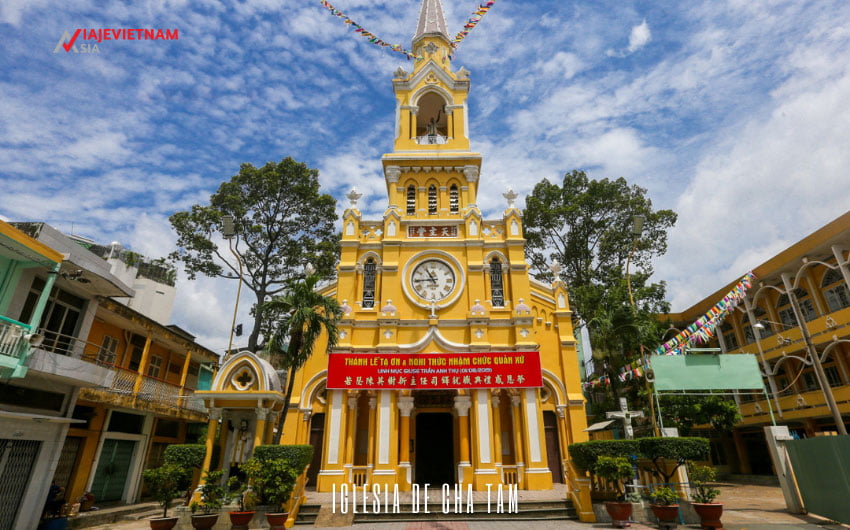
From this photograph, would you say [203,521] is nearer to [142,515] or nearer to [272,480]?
[272,480]

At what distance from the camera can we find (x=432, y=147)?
22.4 m

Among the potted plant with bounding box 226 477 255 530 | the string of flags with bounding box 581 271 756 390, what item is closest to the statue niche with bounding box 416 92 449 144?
the string of flags with bounding box 581 271 756 390

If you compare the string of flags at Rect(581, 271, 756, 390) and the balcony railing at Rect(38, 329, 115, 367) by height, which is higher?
the string of flags at Rect(581, 271, 756, 390)

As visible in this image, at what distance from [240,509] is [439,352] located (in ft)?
28.3

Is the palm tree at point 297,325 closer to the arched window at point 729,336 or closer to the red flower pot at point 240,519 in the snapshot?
the red flower pot at point 240,519

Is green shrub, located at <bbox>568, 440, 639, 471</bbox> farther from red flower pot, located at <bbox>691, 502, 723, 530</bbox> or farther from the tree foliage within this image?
the tree foliage

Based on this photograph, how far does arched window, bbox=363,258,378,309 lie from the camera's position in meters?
19.2

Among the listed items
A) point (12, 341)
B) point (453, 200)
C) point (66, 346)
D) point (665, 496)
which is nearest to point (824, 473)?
point (665, 496)

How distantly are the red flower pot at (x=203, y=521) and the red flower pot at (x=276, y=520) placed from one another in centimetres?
135

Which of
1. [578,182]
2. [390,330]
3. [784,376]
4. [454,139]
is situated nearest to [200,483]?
[390,330]

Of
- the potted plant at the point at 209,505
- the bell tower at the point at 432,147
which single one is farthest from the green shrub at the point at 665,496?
the bell tower at the point at 432,147

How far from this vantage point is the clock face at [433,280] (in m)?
19.3

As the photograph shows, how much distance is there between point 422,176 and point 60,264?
14707 millimetres

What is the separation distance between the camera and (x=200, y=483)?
13852mm
